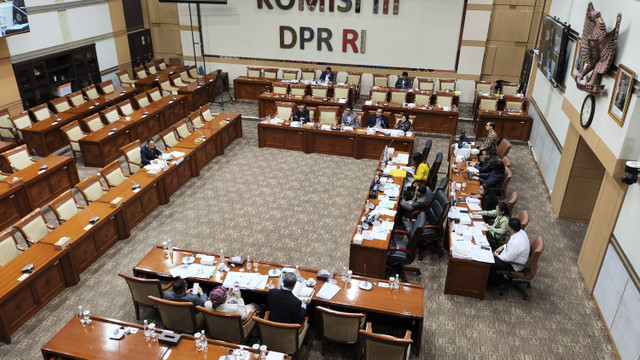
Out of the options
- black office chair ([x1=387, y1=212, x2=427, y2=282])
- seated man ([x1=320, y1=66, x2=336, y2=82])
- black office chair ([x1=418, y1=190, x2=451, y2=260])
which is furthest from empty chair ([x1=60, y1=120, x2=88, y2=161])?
black office chair ([x1=418, y1=190, x2=451, y2=260])

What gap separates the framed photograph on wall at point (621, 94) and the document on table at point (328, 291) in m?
4.67

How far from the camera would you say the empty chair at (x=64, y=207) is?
26.0 ft

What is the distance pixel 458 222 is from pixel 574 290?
2093 mm

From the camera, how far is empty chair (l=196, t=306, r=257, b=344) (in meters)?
5.53

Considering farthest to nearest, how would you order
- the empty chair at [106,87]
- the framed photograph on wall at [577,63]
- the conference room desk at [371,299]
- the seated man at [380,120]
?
1. the empty chair at [106,87]
2. the seated man at [380,120]
3. the framed photograph on wall at [577,63]
4. the conference room desk at [371,299]

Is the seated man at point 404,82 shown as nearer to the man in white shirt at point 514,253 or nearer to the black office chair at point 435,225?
the black office chair at point 435,225

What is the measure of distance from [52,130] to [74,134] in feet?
2.68

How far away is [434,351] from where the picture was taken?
6.12m

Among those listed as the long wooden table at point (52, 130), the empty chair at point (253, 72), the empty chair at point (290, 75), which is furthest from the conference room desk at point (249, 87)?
the long wooden table at point (52, 130)

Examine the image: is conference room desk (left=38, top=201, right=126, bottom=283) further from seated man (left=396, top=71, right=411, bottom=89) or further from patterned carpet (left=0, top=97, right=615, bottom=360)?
seated man (left=396, top=71, right=411, bottom=89)

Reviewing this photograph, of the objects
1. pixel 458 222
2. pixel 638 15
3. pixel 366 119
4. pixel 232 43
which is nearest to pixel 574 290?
pixel 458 222

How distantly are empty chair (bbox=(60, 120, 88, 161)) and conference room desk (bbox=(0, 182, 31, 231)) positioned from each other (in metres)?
2.48

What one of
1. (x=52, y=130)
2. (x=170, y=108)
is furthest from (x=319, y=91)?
(x=52, y=130)

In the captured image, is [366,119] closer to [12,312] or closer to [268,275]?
[268,275]
